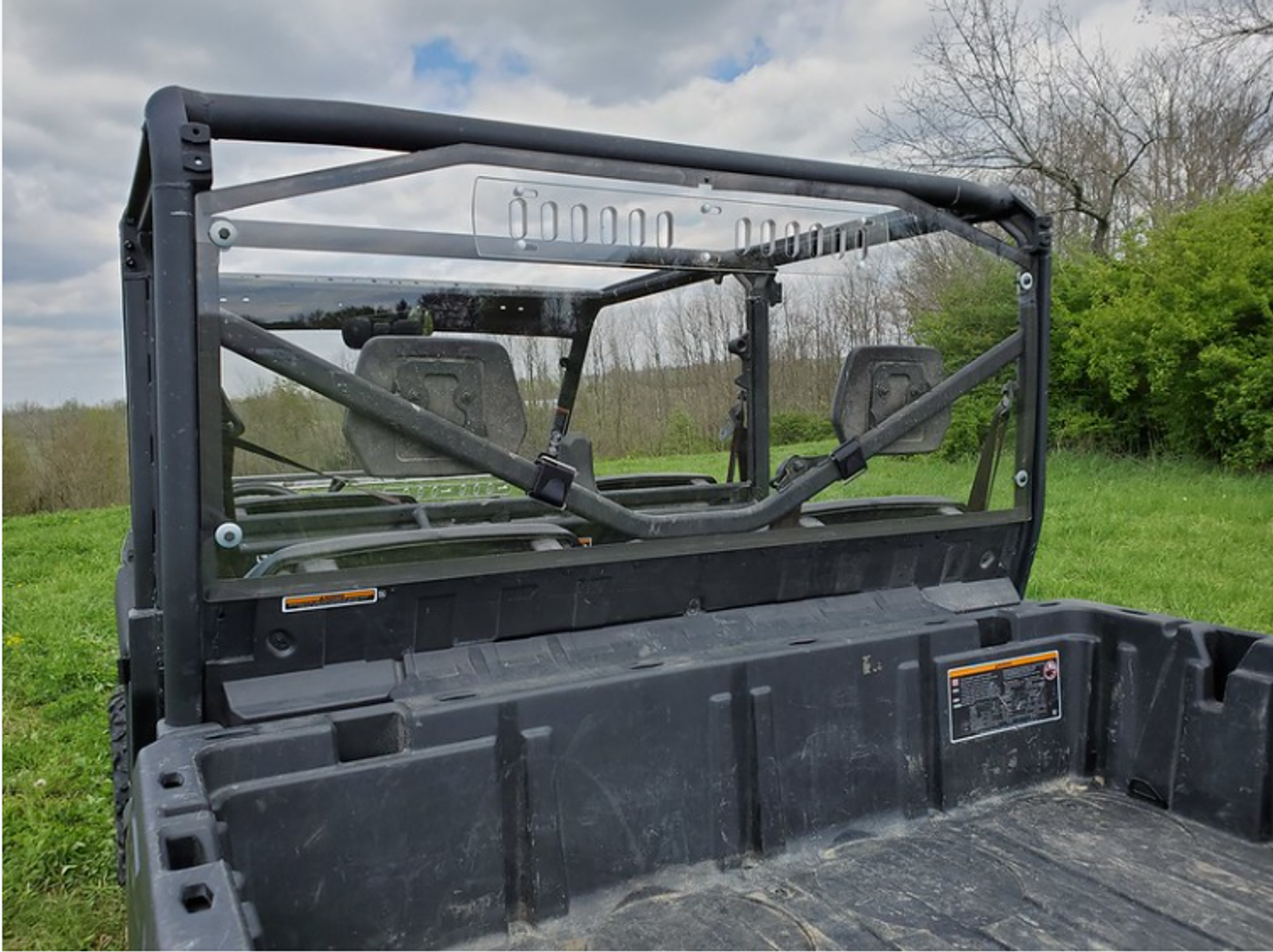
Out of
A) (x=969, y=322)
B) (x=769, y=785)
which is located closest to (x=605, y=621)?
(x=769, y=785)

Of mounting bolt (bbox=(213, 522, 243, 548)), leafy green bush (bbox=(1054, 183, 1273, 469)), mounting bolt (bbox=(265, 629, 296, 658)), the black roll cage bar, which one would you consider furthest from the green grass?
leafy green bush (bbox=(1054, 183, 1273, 469))

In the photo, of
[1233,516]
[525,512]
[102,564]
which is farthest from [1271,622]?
[102,564]

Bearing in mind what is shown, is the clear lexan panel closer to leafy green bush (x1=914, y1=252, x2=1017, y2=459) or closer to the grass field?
leafy green bush (x1=914, y1=252, x2=1017, y2=459)

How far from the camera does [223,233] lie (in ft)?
6.25

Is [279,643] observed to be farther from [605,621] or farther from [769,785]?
[769,785]

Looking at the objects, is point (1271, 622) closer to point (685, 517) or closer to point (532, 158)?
point (685, 517)

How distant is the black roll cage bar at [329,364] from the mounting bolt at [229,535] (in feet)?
0.08

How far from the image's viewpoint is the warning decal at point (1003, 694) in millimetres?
2590

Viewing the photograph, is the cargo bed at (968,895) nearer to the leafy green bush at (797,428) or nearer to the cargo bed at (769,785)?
the cargo bed at (769,785)

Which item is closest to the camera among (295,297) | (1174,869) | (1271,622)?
(295,297)

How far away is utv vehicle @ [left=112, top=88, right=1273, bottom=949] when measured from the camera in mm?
1908

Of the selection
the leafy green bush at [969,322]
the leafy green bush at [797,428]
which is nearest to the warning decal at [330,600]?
the leafy green bush at [797,428]

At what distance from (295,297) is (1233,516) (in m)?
9.29

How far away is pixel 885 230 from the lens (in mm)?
2648
